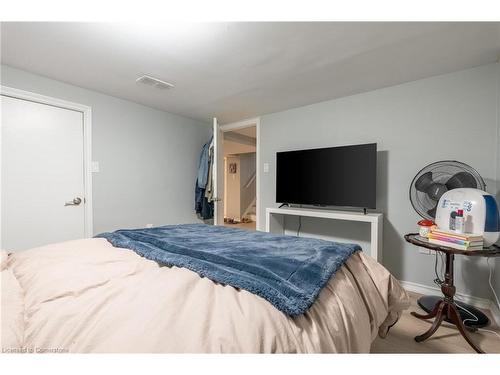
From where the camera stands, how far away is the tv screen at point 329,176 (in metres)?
2.38

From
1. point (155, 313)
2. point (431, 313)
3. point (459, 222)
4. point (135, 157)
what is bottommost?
point (431, 313)

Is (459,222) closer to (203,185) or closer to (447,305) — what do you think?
(447,305)

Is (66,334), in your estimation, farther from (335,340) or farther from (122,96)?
(122,96)

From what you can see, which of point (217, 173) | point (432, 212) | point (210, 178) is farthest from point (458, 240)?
point (210, 178)

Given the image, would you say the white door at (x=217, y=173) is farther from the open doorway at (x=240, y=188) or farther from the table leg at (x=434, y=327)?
the open doorway at (x=240, y=188)

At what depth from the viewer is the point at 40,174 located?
224 centimetres

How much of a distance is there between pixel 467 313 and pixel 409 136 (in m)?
1.56

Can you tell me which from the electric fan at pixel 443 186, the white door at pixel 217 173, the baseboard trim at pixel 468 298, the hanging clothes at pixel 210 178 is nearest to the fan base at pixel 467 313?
the electric fan at pixel 443 186

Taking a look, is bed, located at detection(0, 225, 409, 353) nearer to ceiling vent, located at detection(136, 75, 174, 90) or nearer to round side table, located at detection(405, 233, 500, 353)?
round side table, located at detection(405, 233, 500, 353)

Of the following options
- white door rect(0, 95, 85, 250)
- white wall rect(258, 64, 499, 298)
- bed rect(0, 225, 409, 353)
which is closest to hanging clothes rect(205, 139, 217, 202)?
white wall rect(258, 64, 499, 298)

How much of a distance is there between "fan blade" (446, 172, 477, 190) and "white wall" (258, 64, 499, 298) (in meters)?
0.51

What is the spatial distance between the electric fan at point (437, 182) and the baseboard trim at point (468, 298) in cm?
86
